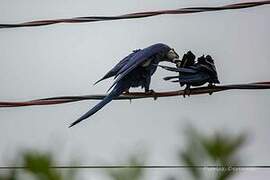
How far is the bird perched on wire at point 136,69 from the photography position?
1.55 meters

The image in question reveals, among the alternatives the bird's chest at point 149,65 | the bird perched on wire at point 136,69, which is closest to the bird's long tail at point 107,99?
the bird perched on wire at point 136,69

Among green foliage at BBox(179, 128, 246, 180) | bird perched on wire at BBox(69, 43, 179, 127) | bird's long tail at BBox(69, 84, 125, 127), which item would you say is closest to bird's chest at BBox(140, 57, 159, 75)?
bird perched on wire at BBox(69, 43, 179, 127)

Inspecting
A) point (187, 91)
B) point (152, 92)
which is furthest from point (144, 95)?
point (187, 91)

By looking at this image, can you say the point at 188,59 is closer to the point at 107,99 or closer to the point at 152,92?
the point at 152,92

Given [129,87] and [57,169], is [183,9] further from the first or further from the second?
[57,169]

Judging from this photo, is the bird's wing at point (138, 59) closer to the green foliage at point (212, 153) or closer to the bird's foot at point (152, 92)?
the bird's foot at point (152, 92)

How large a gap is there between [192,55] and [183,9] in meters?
0.16

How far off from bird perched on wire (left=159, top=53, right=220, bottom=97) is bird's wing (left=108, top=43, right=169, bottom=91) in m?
0.13

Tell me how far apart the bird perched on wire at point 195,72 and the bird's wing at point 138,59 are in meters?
0.13

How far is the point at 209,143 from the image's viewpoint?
0.40 metres

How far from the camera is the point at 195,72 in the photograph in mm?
1471

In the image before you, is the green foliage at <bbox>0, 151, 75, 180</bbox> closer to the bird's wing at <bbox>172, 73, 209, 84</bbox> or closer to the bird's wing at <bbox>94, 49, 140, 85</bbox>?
the bird's wing at <bbox>172, 73, 209, 84</bbox>

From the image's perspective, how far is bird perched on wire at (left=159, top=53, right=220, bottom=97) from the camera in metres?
1.44

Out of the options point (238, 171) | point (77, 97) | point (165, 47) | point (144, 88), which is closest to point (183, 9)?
point (165, 47)
